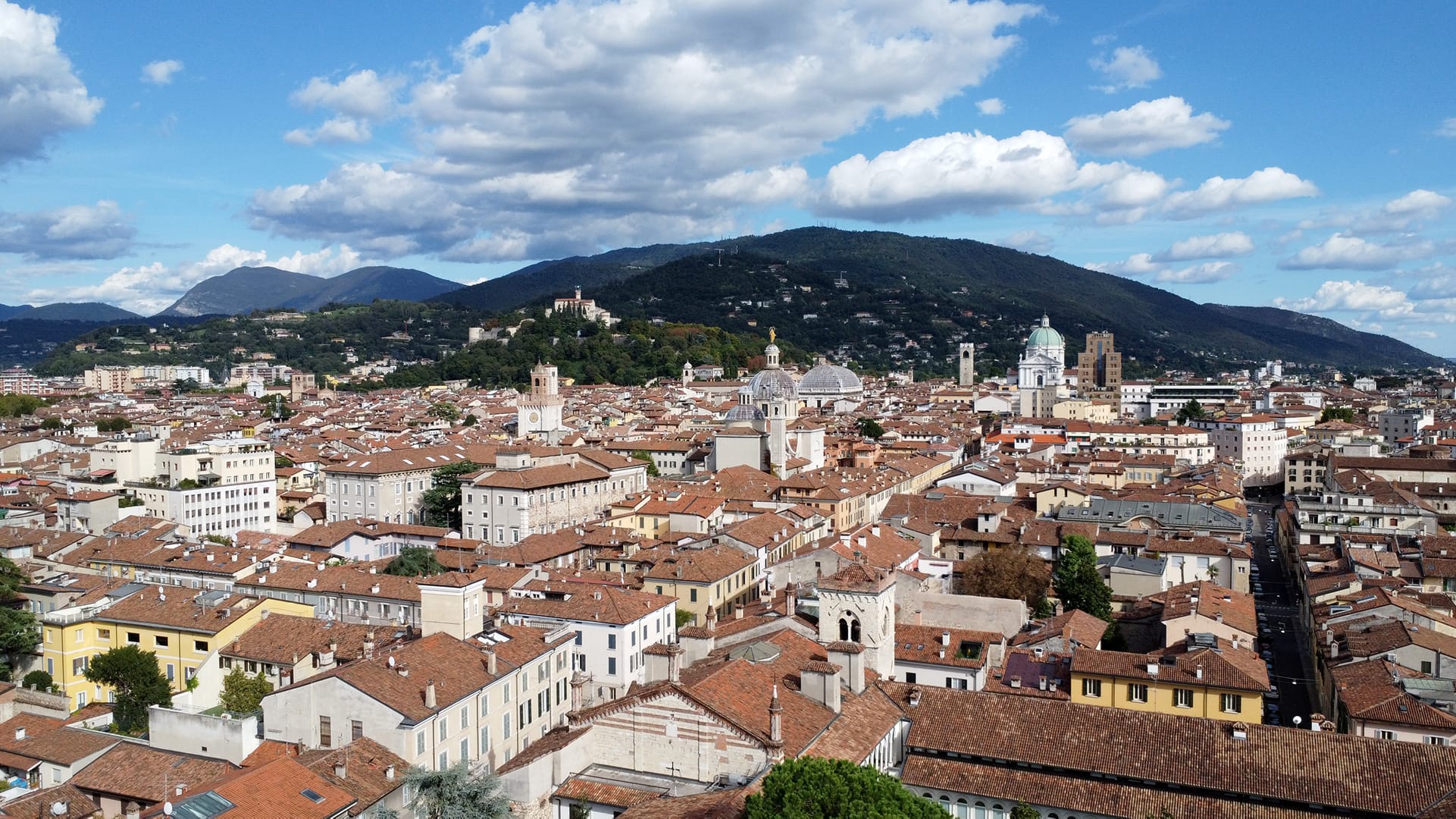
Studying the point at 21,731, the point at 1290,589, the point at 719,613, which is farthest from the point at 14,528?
the point at 1290,589

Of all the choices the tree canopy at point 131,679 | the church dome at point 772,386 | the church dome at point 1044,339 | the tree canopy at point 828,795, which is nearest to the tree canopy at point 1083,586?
the tree canopy at point 828,795

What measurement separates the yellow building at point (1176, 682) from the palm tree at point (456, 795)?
15968 mm

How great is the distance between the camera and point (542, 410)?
9631 centimetres

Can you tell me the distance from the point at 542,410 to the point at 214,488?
120ft

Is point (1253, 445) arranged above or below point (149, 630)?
above

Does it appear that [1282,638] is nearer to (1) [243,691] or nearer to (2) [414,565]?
(2) [414,565]

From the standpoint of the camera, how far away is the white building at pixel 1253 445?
93375 mm

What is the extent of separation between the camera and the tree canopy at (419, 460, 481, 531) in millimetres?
63188

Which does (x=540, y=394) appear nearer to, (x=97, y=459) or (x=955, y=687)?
(x=97, y=459)

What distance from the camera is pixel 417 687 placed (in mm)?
24203

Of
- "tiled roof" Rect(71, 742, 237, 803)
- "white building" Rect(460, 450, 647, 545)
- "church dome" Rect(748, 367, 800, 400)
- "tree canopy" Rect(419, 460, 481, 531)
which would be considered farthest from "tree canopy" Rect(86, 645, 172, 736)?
"church dome" Rect(748, 367, 800, 400)

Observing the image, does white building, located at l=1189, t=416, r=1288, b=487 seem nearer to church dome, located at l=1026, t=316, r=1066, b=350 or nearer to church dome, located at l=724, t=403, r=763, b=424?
church dome, located at l=724, t=403, r=763, b=424

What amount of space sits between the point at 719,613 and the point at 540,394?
66.5 m

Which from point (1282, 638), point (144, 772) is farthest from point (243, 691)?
point (1282, 638)
